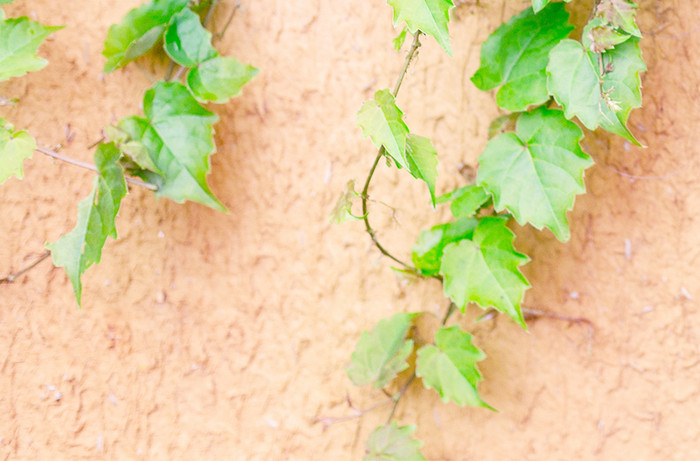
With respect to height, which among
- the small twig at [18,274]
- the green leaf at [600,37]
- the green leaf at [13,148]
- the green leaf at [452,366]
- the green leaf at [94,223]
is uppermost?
the green leaf at [13,148]

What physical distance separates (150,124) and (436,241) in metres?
0.47

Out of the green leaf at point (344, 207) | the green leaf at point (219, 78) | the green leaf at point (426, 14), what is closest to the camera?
the green leaf at point (426, 14)

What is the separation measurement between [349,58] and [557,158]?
15.3 inches

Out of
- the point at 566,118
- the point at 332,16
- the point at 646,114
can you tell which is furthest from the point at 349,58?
the point at 646,114

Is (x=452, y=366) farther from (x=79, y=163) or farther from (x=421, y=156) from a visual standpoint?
(x=79, y=163)

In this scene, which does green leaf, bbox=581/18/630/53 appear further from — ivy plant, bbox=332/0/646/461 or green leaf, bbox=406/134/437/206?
green leaf, bbox=406/134/437/206

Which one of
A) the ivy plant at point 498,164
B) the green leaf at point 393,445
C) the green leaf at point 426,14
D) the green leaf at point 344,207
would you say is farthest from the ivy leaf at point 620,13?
the green leaf at point 393,445

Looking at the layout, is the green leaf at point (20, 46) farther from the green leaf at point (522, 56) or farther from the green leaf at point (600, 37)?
the green leaf at point (600, 37)

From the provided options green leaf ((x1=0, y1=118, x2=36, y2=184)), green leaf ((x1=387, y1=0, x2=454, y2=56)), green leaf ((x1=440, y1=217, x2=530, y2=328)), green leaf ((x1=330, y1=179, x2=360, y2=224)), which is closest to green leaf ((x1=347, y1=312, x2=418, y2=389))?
green leaf ((x1=440, y1=217, x2=530, y2=328))

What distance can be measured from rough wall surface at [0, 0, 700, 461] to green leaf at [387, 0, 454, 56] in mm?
297

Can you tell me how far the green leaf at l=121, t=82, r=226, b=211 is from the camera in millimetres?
910

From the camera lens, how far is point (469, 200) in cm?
93

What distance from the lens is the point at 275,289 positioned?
1037 mm

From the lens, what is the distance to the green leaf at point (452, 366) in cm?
94
